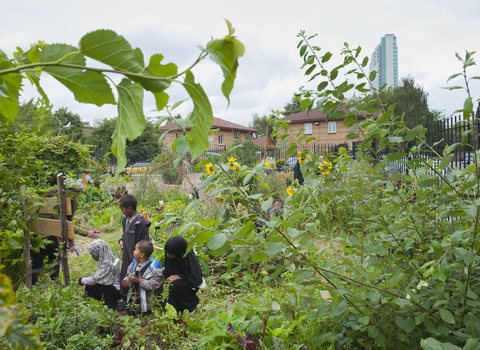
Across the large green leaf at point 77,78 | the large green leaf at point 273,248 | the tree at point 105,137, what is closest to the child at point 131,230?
the large green leaf at point 273,248

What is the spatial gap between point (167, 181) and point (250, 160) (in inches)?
122

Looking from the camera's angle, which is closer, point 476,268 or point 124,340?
→ point 476,268

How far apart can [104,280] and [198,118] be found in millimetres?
3765

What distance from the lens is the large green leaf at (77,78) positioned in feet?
1.26

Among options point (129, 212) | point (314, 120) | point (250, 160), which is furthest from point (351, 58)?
point (314, 120)

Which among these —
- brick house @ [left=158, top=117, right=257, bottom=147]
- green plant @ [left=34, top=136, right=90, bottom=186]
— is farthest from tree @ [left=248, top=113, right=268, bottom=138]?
green plant @ [left=34, top=136, right=90, bottom=186]

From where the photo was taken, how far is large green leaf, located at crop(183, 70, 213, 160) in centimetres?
40

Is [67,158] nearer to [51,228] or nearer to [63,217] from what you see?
[51,228]

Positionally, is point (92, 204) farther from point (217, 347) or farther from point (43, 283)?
point (217, 347)

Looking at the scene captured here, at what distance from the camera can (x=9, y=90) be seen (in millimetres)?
513

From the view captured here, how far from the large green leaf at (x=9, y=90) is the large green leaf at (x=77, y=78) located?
79mm

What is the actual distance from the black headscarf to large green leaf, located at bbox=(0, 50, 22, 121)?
9.64 feet

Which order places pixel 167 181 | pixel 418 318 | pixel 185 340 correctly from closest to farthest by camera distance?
pixel 418 318 < pixel 185 340 < pixel 167 181

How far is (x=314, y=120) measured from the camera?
105 ft
